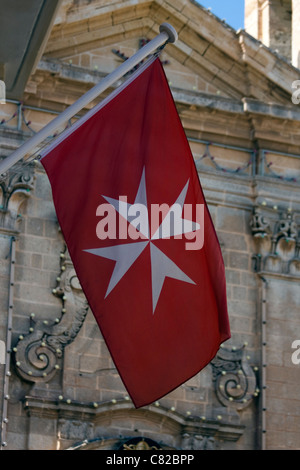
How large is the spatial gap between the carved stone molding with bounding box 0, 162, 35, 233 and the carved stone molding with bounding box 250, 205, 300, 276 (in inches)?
130

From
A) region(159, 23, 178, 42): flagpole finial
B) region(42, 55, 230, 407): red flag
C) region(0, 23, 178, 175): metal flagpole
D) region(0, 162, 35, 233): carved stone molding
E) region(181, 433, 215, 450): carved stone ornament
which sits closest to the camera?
region(0, 23, 178, 175): metal flagpole

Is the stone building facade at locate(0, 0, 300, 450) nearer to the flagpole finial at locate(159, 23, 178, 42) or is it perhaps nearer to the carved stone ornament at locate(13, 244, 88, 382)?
the carved stone ornament at locate(13, 244, 88, 382)

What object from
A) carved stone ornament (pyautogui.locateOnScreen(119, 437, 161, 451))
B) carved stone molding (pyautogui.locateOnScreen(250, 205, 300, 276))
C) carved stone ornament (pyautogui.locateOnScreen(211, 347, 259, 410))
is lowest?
carved stone ornament (pyautogui.locateOnScreen(119, 437, 161, 451))

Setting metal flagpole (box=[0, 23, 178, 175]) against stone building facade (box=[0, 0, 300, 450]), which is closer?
metal flagpole (box=[0, 23, 178, 175])

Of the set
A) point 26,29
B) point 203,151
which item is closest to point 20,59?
point 26,29

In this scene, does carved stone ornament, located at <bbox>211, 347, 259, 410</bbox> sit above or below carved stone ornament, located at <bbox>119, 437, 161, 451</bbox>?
above

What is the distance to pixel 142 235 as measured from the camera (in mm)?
13078

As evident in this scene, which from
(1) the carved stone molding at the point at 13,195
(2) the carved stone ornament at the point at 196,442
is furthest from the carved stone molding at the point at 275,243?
(1) the carved stone molding at the point at 13,195

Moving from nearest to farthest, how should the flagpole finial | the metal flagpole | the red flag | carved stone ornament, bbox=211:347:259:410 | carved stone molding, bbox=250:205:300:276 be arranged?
the metal flagpole → the red flag → the flagpole finial → carved stone ornament, bbox=211:347:259:410 → carved stone molding, bbox=250:205:300:276

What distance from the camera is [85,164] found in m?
13.0

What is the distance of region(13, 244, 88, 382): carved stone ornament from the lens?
18.7 m

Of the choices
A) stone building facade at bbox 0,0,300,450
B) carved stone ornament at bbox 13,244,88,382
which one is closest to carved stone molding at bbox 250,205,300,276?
stone building facade at bbox 0,0,300,450

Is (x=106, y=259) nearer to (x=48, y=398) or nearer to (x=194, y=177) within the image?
(x=194, y=177)

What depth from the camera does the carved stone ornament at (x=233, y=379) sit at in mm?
19609
